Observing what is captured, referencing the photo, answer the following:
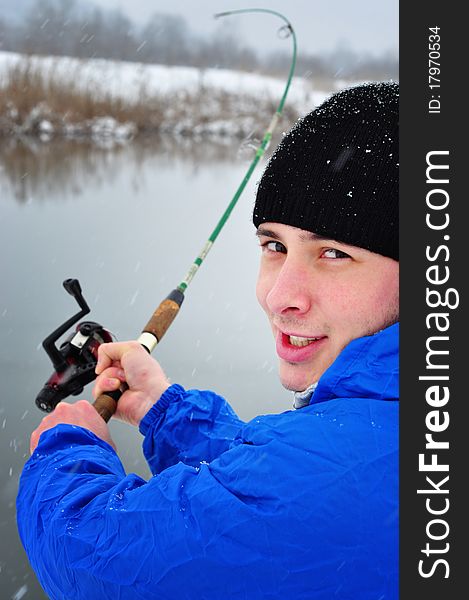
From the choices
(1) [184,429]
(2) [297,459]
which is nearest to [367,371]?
(2) [297,459]

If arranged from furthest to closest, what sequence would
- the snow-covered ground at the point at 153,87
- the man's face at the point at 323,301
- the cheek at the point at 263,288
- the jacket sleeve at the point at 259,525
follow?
the snow-covered ground at the point at 153,87 < the cheek at the point at 263,288 < the man's face at the point at 323,301 < the jacket sleeve at the point at 259,525

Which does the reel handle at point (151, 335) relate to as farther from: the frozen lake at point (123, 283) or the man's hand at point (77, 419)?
the frozen lake at point (123, 283)

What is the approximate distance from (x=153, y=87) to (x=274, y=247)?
1508cm

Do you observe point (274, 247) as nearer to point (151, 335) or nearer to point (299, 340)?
point (299, 340)

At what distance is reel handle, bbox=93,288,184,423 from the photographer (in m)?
1.52

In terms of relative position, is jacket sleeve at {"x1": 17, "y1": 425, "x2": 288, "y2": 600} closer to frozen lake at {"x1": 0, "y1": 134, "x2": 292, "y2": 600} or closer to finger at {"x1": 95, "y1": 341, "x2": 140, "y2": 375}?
finger at {"x1": 95, "y1": 341, "x2": 140, "y2": 375}

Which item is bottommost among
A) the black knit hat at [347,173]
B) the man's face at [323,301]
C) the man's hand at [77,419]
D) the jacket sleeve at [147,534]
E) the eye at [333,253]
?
the jacket sleeve at [147,534]

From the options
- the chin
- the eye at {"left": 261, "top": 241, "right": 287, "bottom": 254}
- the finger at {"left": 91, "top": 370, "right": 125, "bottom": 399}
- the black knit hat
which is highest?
the black knit hat

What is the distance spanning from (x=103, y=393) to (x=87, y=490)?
50cm

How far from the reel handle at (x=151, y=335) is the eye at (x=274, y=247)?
0.49 metres

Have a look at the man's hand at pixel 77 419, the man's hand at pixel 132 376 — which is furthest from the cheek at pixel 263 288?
the man's hand at pixel 132 376

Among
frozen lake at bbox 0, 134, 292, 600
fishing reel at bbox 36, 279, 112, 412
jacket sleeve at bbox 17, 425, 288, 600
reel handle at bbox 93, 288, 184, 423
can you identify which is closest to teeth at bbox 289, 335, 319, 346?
jacket sleeve at bbox 17, 425, 288, 600

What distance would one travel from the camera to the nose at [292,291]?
3.54 ft

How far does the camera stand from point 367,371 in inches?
37.6
